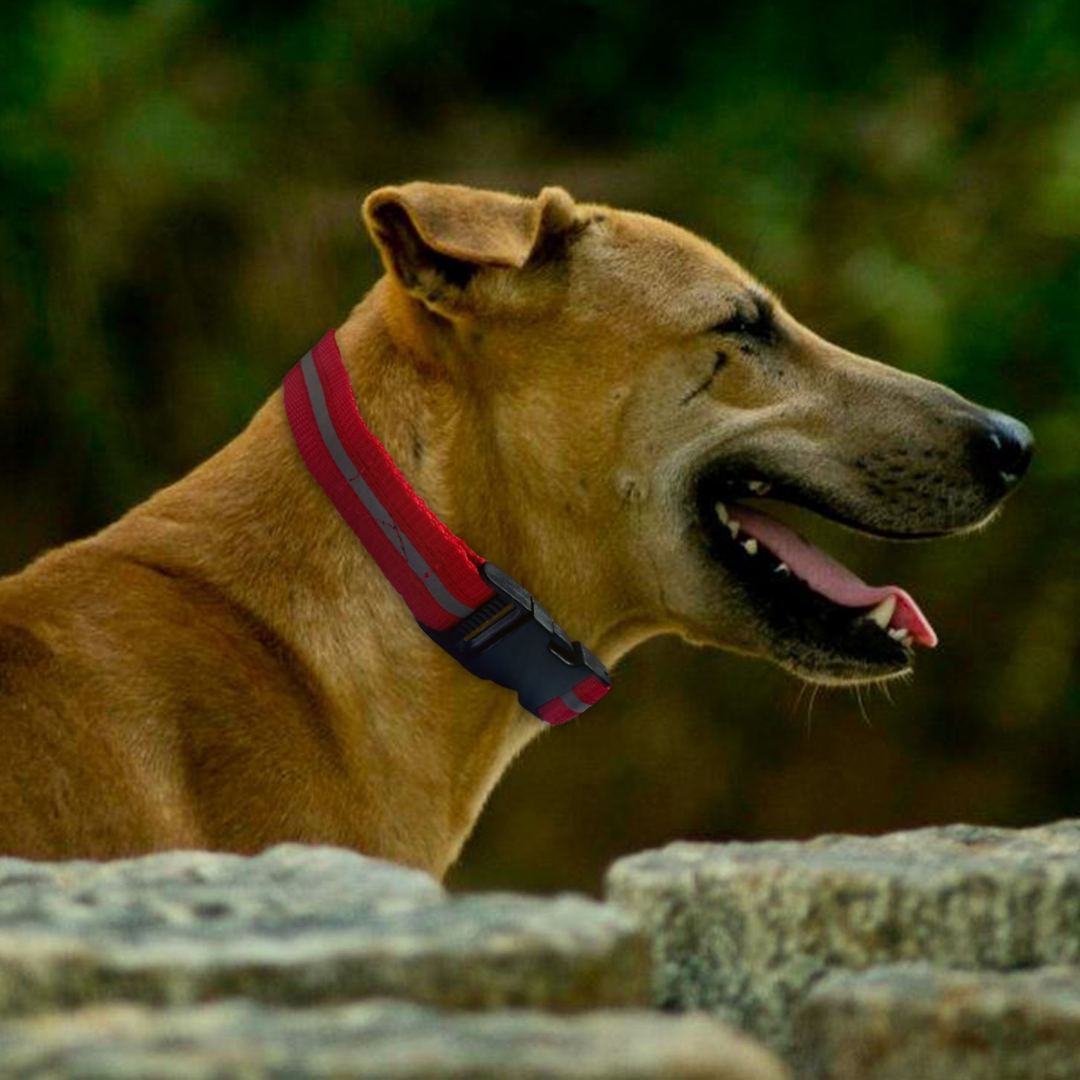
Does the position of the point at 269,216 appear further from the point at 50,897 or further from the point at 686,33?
the point at 50,897

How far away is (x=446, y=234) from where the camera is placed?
145 inches

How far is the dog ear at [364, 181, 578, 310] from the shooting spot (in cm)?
368

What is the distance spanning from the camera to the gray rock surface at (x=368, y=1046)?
148cm

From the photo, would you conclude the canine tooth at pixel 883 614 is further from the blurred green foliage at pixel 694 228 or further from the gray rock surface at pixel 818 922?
the blurred green foliage at pixel 694 228

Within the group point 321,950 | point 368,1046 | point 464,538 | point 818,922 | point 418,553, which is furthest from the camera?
point 464,538

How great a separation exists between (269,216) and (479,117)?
1.05 meters

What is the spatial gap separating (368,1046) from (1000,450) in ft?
9.09

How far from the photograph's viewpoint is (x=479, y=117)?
9.07 m

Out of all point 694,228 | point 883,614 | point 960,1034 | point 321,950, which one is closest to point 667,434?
point 883,614

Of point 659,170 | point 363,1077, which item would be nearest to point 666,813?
point 659,170

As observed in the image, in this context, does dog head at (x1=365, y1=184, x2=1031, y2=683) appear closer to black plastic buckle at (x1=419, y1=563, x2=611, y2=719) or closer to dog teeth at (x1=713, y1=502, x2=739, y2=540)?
dog teeth at (x1=713, y1=502, x2=739, y2=540)

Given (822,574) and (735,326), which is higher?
(735,326)

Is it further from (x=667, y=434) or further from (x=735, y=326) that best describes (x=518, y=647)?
(x=735, y=326)

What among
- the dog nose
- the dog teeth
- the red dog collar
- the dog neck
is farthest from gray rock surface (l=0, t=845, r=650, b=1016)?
the dog nose
